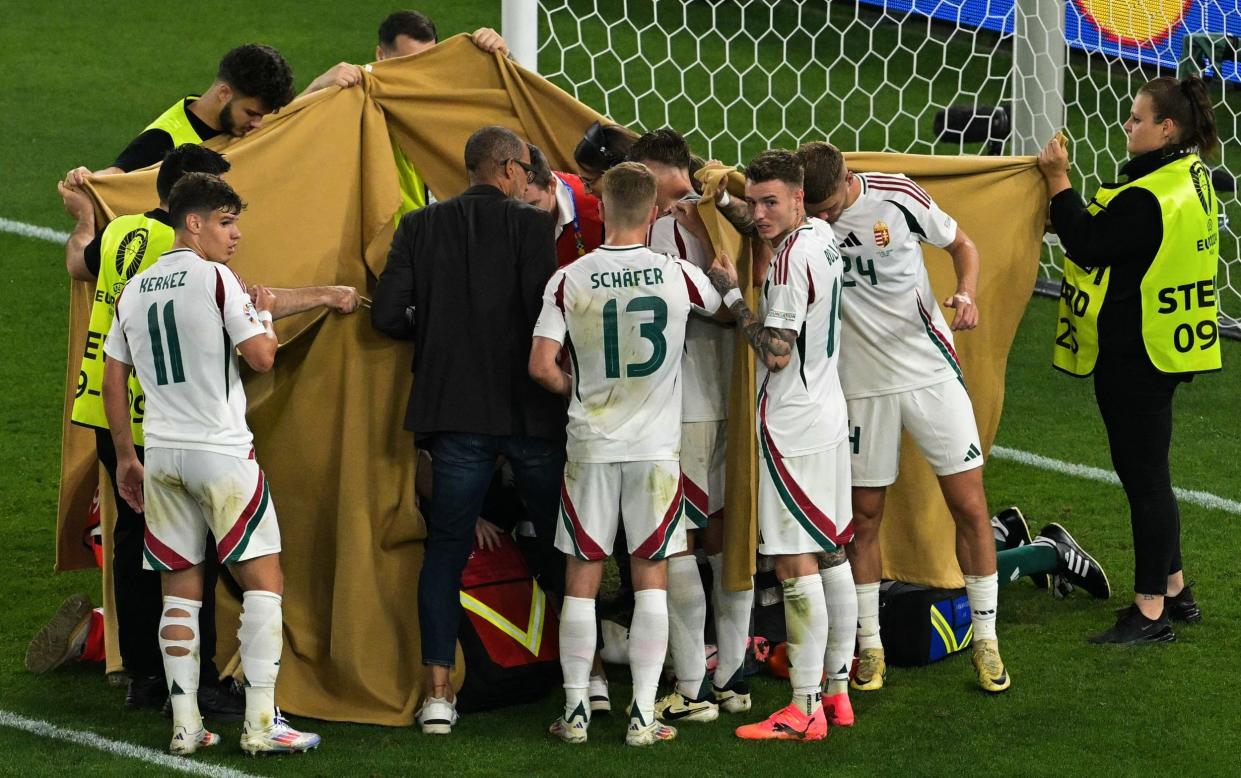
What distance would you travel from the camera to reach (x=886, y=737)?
5.41 m

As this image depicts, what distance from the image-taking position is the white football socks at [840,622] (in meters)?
5.49

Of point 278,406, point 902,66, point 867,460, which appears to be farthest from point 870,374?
point 902,66

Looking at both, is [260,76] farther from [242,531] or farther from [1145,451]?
[1145,451]

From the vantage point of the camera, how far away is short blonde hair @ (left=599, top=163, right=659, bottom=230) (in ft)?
16.8

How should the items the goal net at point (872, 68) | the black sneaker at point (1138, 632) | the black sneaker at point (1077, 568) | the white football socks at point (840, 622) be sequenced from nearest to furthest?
the white football socks at point (840, 622) → the black sneaker at point (1138, 632) → the black sneaker at point (1077, 568) → the goal net at point (872, 68)

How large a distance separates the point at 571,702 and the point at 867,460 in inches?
51.5

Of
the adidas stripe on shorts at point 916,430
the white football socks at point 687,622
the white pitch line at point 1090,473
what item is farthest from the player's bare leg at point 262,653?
the white pitch line at point 1090,473

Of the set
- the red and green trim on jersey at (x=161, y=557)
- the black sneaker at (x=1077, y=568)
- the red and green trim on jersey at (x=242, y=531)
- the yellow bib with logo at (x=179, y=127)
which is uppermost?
the yellow bib with logo at (x=179, y=127)

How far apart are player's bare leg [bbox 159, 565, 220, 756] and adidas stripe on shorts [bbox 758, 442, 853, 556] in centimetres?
175

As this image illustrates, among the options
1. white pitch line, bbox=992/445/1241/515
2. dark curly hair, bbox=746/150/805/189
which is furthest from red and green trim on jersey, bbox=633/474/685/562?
white pitch line, bbox=992/445/1241/515

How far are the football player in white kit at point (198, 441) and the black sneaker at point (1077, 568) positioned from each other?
9.93 feet

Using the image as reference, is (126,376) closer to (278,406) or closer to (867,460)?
(278,406)

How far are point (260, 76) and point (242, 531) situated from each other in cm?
166

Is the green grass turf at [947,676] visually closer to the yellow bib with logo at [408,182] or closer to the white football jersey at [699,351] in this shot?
the white football jersey at [699,351]
